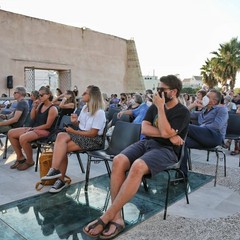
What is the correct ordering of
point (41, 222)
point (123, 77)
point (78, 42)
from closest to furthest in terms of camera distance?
point (41, 222) < point (78, 42) < point (123, 77)

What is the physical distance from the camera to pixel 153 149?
8.54 ft

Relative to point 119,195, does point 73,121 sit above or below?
above

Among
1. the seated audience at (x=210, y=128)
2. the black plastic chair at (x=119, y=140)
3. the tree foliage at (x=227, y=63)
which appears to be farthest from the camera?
the tree foliage at (x=227, y=63)

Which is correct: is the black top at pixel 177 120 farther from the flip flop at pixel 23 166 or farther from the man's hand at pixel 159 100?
the flip flop at pixel 23 166

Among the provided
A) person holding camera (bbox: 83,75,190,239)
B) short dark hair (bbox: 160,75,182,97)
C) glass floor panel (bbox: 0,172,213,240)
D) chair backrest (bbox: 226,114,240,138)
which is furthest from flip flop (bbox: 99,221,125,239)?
chair backrest (bbox: 226,114,240,138)

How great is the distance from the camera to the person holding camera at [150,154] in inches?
87.9

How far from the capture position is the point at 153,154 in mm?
2473

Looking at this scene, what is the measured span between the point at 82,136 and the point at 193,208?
1475mm

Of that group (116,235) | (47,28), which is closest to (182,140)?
(116,235)

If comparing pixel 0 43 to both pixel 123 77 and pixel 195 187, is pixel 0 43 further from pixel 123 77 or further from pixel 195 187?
pixel 195 187

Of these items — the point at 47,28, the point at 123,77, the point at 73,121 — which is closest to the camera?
the point at 73,121

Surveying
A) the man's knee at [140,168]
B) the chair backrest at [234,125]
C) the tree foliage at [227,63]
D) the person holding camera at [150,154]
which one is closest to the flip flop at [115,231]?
the person holding camera at [150,154]

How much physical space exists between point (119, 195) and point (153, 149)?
57 centimetres

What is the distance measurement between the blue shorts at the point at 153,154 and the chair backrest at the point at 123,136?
430 mm
